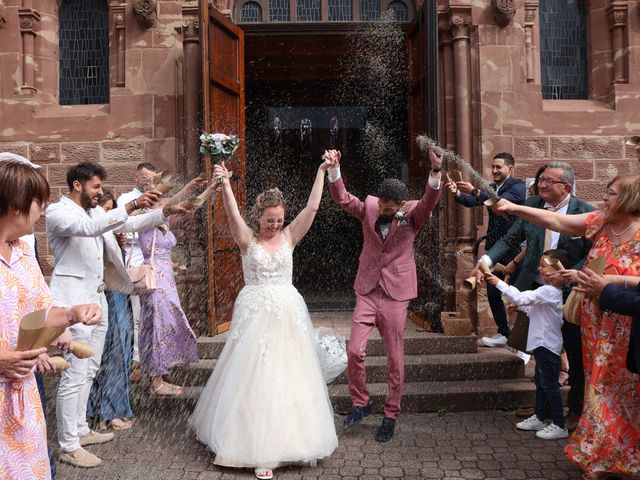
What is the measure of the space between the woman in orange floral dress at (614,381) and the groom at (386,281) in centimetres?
151

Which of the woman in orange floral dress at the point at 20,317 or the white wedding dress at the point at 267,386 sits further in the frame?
the white wedding dress at the point at 267,386

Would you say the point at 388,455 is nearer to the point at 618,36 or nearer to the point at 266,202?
the point at 266,202

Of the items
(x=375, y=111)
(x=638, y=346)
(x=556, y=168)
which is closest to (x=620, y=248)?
(x=638, y=346)

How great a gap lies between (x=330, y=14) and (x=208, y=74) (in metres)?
2.65

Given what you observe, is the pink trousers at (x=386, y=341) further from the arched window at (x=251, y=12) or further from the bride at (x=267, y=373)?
the arched window at (x=251, y=12)

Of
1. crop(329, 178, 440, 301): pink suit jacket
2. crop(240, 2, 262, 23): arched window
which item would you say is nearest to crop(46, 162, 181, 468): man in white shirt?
crop(329, 178, 440, 301): pink suit jacket

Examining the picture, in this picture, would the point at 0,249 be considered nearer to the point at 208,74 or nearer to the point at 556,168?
the point at 556,168

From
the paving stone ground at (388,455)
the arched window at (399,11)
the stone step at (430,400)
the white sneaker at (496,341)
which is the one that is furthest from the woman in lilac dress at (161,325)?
the arched window at (399,11)

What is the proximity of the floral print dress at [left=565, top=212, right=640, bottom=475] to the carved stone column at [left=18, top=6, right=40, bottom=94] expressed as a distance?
7.51 meters

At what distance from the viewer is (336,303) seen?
1003cm

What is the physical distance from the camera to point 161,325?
5.91 metres

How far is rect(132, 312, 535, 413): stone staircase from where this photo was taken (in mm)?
5883

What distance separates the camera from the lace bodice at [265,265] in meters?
4.84

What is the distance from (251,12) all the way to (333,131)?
21.4 ft
